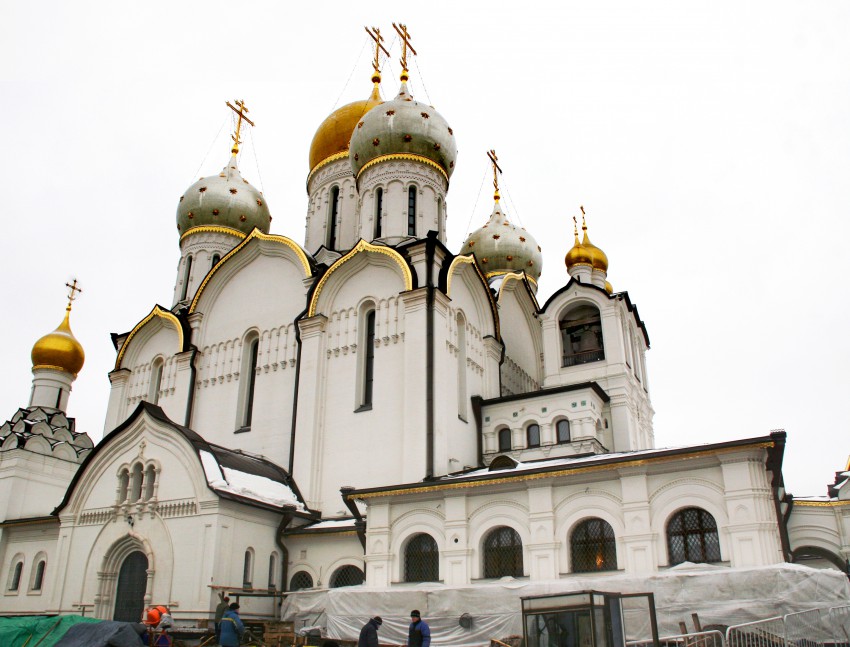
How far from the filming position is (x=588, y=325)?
22484 millimetres

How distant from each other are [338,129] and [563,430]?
1386 cm

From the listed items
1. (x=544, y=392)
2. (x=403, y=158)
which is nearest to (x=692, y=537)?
(x=544, y=392)

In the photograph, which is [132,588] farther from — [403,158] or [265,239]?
[403,158]

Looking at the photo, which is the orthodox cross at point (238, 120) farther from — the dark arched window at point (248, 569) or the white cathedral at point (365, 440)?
the dark arched window at point (248, 569)

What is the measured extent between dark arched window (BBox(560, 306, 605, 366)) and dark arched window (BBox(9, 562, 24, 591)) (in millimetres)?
15596

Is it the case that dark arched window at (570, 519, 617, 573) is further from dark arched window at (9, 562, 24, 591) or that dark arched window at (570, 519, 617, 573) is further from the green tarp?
dark arched window at (9, 562, 24, 591)

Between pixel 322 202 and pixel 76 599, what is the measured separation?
1458cm

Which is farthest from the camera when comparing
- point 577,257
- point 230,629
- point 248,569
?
point 577,257

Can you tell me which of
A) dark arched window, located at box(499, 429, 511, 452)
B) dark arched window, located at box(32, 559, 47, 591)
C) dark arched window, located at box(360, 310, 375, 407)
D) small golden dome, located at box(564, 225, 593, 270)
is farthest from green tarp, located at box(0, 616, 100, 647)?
→ small golden dome, located at box(564, 225, 593, 270)

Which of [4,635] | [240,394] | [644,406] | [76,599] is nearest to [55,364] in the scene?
[240,394]

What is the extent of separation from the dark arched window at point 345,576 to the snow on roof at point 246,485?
1689mm

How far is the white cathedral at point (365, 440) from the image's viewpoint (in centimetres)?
1298

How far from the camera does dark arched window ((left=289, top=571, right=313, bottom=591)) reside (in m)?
16.2

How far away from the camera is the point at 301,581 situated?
16359mm
